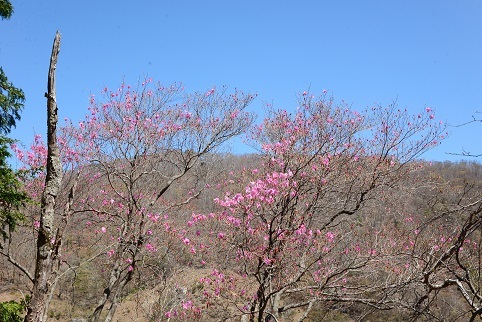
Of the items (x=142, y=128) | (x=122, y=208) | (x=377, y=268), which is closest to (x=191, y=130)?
(x=142, y=128)

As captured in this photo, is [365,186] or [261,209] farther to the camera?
[365,186]

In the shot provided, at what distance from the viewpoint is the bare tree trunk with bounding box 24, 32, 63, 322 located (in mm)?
2672

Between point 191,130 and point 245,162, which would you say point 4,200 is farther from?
point 245,162

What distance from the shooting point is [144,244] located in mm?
10219

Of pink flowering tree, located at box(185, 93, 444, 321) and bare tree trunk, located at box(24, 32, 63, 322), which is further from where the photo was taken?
pink flowering tree, located at box(185, 93, 444, 321)

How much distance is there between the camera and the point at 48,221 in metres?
2.79

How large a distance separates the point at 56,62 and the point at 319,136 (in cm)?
747

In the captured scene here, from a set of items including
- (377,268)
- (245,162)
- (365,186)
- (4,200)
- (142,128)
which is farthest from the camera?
(245,162)

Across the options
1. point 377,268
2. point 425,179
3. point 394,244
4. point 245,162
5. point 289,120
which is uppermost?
point 289,120

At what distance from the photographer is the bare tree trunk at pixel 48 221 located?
267 centimetres

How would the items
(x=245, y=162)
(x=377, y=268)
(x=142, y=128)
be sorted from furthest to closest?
(x=245, y=162) < (x=142, y=128) < (x=377, y=268)

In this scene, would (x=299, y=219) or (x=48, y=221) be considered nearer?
(x=48, y=221)

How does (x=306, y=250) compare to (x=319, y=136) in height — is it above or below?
below

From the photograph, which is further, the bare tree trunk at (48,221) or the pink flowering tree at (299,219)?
the pink flowering tree at (299,219)
